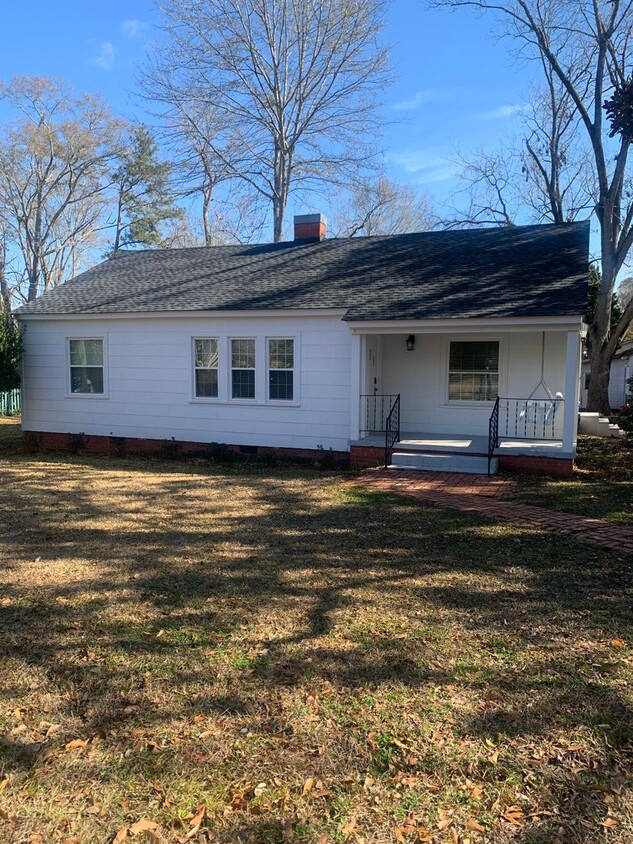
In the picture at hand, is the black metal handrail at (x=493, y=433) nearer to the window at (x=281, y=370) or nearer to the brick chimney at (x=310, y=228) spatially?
the window at (x=281, y=370)

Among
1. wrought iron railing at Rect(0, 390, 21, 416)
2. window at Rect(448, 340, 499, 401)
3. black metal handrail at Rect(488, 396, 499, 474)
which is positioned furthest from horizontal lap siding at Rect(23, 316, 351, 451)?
wrought iron railing at Rect(0, 390, 21, 416)

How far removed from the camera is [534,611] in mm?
4410

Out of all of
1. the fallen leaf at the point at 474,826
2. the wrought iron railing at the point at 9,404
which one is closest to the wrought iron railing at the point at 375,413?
the fallen leaf at the point at 474,826

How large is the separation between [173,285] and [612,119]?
10.1 m

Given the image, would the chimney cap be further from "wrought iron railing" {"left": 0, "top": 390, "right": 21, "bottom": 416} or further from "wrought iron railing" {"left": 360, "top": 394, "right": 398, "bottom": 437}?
"wrought iron railing" {"left": 0, "top": 390, "right": 21, "bottom": 416}

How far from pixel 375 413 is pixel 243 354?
298cm

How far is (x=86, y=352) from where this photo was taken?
13477 millimetres

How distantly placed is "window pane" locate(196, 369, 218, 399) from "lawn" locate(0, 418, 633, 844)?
20.3 ft

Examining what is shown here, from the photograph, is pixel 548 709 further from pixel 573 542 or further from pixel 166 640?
pixel 573 542

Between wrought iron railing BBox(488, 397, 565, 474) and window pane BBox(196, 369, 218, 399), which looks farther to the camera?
window pane BBox(196, 369, 218, 399)

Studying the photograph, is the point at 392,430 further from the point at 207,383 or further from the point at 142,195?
the point at 142,195

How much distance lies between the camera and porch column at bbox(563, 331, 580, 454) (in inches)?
372

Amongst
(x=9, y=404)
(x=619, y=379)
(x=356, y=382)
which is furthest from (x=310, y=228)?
(x=619, y=379)

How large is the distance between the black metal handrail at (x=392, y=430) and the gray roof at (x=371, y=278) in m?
1.79
